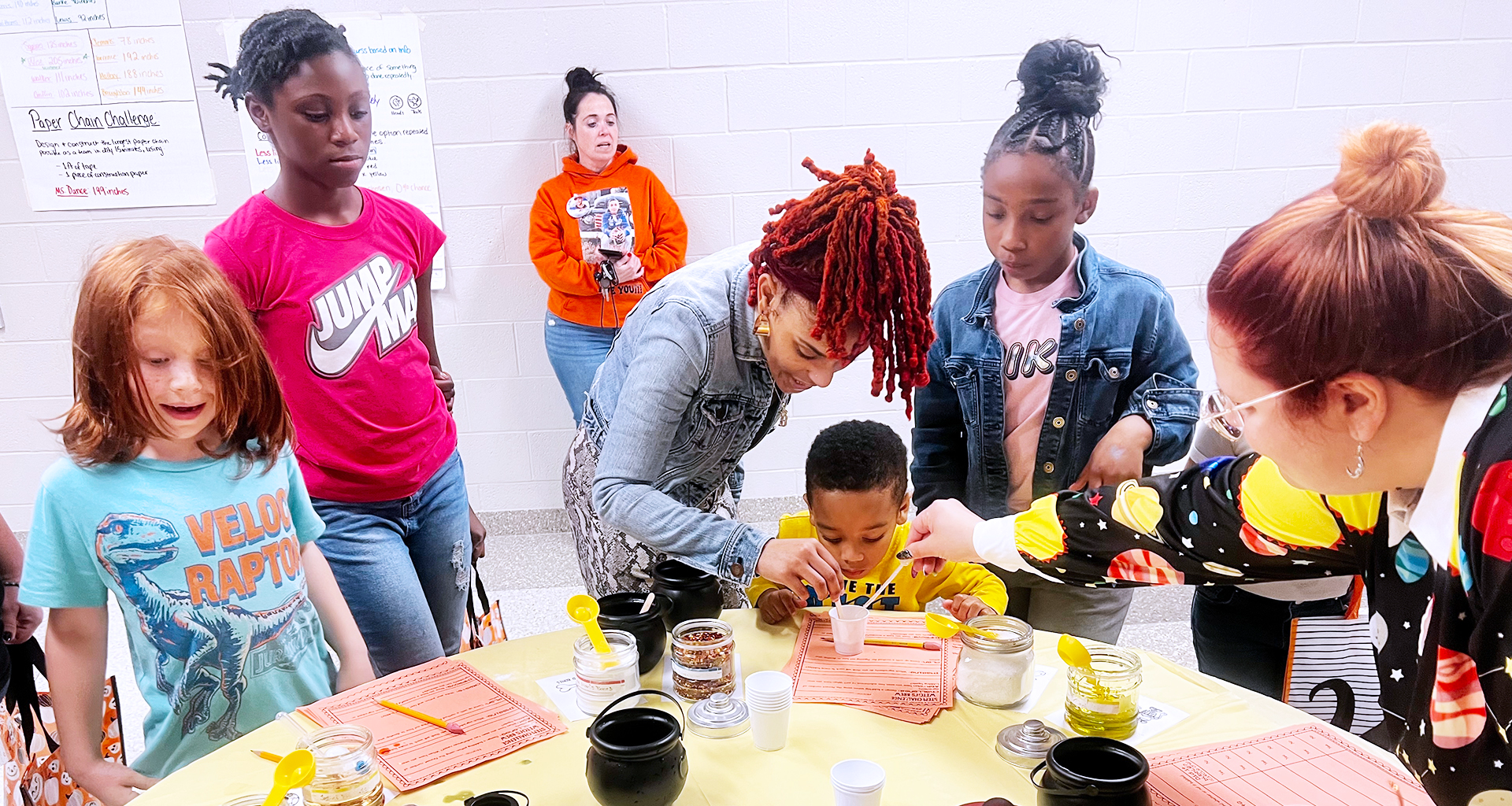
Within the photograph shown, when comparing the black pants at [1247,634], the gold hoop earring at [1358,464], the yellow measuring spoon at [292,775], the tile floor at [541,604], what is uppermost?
the gold hoop earring at [1358,464]

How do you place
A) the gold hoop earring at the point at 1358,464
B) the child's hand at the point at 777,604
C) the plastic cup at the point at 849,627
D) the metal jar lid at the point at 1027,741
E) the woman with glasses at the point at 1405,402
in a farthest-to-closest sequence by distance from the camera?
1. the child's hand at the point at 777,604
2. the plastic cup at the point at 849,627
3. the metal jar lid at the point at 1027,741
4. the gold hoop earring at the point at 1358,464
5. the woman with glasses at the point at 1405,402

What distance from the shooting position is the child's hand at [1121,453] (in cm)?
175

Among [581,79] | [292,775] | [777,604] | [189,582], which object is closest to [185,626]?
[189,582]

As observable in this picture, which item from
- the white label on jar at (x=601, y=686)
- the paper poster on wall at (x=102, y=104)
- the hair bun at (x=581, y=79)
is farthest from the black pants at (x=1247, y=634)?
the paper poster on wall at (x=102, y=104)

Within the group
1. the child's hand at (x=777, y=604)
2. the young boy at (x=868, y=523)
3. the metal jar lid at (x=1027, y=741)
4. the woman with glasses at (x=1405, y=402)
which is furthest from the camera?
the young boy at (x=868, y=523)

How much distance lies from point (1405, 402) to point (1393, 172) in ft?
0.73

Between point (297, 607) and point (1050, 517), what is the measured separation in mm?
1262

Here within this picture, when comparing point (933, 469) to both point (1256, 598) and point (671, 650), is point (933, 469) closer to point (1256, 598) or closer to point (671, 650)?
point (1256, 598)

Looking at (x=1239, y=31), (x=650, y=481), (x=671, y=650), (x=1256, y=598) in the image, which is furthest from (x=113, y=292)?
(x=1239, y=31)

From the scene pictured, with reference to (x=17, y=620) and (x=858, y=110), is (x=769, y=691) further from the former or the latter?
(x=858, y=110)

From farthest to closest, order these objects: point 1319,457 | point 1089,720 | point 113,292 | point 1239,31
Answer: point 1239,31
point 113,292
point 1089,720
point 1319,457

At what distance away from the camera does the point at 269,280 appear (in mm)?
1686

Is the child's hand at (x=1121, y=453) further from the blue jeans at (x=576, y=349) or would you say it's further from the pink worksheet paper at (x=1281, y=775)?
the blue jeans at (x=576, y=349)

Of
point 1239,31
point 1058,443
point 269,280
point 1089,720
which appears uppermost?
point 1239,31
